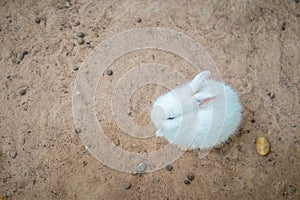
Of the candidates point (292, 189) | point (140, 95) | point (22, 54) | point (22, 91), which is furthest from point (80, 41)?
point (292, 189)

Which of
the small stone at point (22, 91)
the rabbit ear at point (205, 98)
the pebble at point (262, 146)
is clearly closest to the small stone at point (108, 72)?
the small stone at point (22, 91)

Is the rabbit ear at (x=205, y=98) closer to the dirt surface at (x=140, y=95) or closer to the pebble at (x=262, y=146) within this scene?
the dirt surface at (x=140, y=95)

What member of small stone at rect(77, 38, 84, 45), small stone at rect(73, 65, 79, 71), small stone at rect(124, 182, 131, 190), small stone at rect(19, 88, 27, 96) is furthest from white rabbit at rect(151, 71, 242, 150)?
small stone at rect(19, 88, 27, 96)

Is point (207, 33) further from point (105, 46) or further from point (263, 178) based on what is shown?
point (263, 178)

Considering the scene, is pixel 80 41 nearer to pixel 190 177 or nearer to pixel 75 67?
pixel 75 67

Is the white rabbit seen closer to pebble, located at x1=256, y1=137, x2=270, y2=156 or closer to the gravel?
pebble, located at x1=256, y1=137, x2=270, y2=156

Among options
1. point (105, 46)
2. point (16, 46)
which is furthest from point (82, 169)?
point (16, 46)

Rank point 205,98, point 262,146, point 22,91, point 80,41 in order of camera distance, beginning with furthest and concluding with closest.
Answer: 1. point 80,41
2. point 22,91
3. point 262,146
4. point 205,98
